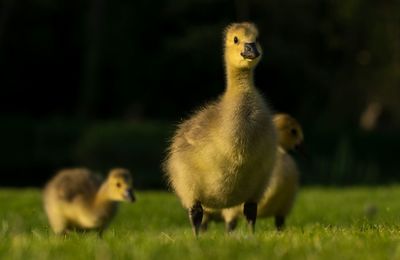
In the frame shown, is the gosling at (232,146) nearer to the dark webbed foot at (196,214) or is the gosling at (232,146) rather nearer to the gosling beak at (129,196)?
the dark webbed foot at (196,214)

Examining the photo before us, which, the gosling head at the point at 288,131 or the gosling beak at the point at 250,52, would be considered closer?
the gosling beak at the point at 250,52

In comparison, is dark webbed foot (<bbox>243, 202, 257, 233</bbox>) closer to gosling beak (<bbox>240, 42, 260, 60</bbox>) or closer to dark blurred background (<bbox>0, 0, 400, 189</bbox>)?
gosling beak (<bbox>240, 42, 260, 60</bbox>)

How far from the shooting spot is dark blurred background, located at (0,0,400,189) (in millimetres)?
34156

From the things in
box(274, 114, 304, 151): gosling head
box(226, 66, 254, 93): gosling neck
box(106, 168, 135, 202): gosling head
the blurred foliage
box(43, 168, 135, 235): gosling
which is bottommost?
the blurred foliage

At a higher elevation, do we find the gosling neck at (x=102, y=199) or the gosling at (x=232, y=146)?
the gosling at (x=232, y=146)

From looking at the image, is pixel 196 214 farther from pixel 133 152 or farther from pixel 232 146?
pixel 133 152

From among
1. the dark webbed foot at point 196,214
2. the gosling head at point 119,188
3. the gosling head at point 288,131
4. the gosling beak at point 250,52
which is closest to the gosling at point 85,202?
the gosling head at point 119,188

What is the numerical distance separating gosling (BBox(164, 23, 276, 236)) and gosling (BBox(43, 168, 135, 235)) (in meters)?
3.79

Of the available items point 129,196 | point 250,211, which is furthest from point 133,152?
point 250,211

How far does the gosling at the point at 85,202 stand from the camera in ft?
39.2

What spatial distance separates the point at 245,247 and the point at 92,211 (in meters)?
6.15

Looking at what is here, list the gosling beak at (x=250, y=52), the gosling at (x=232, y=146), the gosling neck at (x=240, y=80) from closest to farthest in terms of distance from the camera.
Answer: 1. the gosling at (x=232, y=146)
2. the gosling beak at (x=250, y=52)
3. the gosling neck at (x=240, y=80)

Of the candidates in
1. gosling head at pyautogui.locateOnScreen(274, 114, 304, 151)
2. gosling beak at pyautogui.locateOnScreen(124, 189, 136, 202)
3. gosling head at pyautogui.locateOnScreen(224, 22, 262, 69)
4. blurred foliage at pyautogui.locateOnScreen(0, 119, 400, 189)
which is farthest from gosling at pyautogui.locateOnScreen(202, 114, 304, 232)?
blurred foliage at pyautogui.locateOnScreen(0, 119, 400, 189)

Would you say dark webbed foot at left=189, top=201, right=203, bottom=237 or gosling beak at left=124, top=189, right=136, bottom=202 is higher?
dark webbed foot at left=189, top=201, right=203, bottom=237
